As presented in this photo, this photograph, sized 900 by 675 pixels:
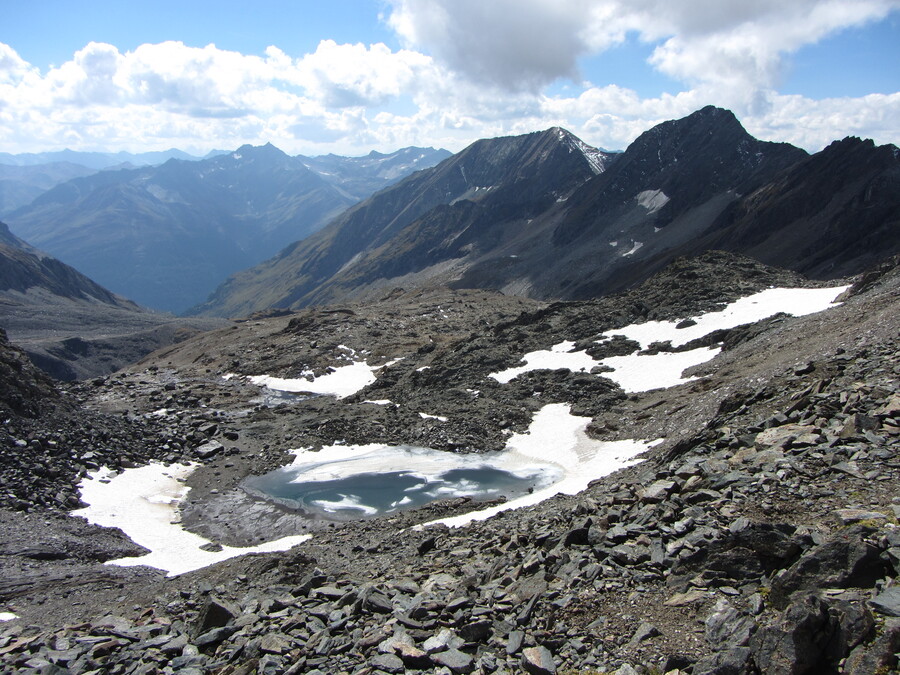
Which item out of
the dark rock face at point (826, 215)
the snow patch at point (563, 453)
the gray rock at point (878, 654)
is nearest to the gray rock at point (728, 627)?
the gray rock at point (878, 654)

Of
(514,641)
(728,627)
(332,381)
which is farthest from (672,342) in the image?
(514,641)

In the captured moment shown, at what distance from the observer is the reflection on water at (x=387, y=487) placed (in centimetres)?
3891

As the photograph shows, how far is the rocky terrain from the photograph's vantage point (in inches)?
453

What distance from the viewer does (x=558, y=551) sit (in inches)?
657

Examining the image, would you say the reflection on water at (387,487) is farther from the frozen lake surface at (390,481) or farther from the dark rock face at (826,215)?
the dark rock face at (826,215)

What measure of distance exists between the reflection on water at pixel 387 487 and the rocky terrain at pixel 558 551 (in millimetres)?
2038

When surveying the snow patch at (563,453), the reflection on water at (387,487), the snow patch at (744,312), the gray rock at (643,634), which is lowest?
the reflection on water at (387,487)

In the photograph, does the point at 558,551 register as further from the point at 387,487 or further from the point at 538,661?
the point at 387,487

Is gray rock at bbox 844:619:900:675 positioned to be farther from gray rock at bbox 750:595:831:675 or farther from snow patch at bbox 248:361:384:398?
snow patch at bbox 248:361:384:398

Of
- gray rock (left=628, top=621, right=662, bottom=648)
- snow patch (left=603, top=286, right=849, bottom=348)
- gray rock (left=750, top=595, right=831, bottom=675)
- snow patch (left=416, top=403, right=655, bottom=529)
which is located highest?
snow patch (left=603, top=286, right=849, bottom=348)

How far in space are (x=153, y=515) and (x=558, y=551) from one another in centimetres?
3122

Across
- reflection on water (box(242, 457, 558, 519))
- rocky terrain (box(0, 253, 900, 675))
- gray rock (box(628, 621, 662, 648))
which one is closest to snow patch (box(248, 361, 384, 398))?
rocky terrain (box(0, 253, 900, 675))

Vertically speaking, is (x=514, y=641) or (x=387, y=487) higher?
(x=514, y=641)

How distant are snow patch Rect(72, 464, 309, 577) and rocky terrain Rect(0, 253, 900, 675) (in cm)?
123
